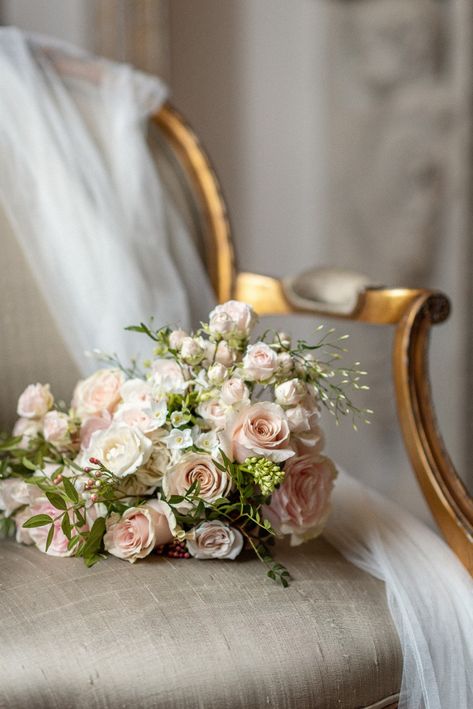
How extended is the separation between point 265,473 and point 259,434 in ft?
0.13

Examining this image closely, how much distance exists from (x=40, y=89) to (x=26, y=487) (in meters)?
0.59

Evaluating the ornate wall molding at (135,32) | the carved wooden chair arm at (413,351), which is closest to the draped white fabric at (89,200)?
the carved wooden chair arm at (413,351)

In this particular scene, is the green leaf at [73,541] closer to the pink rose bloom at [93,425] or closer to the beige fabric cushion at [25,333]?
→ the pink rose bloom at [93,425]

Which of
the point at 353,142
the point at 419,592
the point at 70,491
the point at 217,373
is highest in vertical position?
the point at 353,142

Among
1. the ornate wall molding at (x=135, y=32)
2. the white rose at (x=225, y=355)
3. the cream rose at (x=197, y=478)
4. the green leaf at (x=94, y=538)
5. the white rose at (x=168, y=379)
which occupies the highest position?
the ornate wall molding at (x=135, y=32)

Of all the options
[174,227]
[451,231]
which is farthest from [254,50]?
[174,227]

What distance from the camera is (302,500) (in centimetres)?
87

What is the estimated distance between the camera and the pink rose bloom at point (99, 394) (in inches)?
36.1

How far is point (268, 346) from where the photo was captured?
2.80ft

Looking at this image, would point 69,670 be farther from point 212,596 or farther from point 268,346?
point 268,346

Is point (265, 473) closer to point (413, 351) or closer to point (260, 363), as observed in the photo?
point (260, 363)

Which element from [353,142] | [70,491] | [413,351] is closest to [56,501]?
[70,491]

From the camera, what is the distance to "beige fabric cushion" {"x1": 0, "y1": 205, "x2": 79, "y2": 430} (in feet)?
3.67

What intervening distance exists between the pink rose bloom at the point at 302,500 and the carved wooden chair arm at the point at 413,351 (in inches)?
7.0
